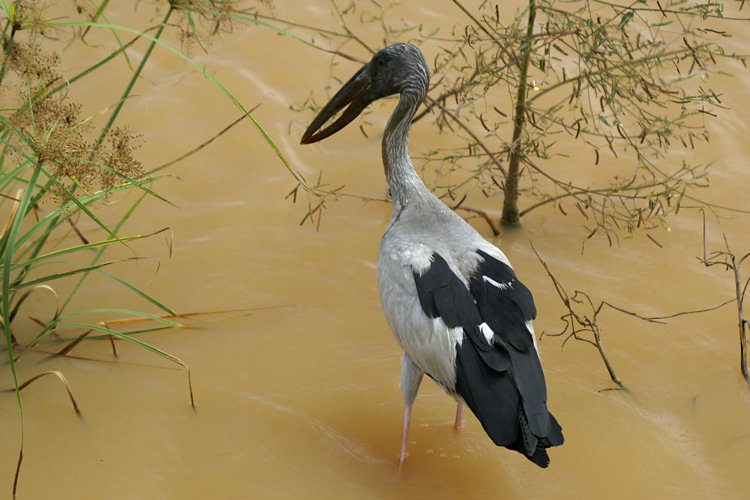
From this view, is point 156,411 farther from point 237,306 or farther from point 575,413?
point 575,413

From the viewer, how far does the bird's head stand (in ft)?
13.4

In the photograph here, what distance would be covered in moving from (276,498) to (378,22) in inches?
164

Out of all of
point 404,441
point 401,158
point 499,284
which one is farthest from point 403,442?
point 401,158

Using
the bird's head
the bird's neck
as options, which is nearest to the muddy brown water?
the bird's neck

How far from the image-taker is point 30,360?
3.77 metres

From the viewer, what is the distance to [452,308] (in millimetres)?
3326

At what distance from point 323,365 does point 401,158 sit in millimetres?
1053

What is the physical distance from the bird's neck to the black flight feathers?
0.60 m

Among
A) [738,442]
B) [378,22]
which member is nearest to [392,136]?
[738,442]

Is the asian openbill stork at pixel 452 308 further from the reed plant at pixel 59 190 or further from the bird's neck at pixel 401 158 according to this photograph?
the reed plant at pixel 59 190

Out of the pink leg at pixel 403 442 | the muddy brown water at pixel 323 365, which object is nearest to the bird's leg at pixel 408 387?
the pink leg at pixel 403 442

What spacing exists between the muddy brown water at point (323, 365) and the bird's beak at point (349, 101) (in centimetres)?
69

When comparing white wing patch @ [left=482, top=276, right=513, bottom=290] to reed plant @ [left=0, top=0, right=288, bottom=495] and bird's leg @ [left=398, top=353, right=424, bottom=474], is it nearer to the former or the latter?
bird's leg @ [left=398, top=353, right=424, bottom=474]

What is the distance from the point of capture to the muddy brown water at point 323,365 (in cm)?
341
